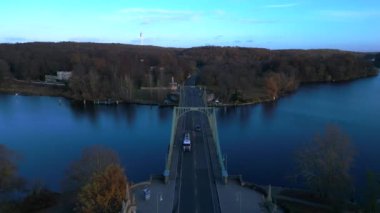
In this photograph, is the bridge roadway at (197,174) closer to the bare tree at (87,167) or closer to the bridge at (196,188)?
the bridge at (196,188)

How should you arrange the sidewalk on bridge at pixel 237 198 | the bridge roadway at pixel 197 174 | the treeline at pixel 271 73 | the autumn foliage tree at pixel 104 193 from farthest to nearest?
the treeline at pixel 271 73 → the bridge roadway at pixel 197 174 → the sidewalk on bridge at pixel 237 198 → the autumn foliage tree at pixel 104 193

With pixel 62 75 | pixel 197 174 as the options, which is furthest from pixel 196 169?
pixel 62 75

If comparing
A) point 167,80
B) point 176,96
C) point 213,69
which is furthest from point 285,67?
point 176,96

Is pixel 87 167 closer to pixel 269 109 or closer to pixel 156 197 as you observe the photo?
pixel 156 197

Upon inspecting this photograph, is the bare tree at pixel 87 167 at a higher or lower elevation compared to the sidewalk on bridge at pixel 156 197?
higher

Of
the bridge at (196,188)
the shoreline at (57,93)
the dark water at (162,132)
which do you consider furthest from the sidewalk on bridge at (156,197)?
the shoreline at (57,93)

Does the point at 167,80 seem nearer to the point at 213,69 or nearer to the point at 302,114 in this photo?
the point at 213,69
